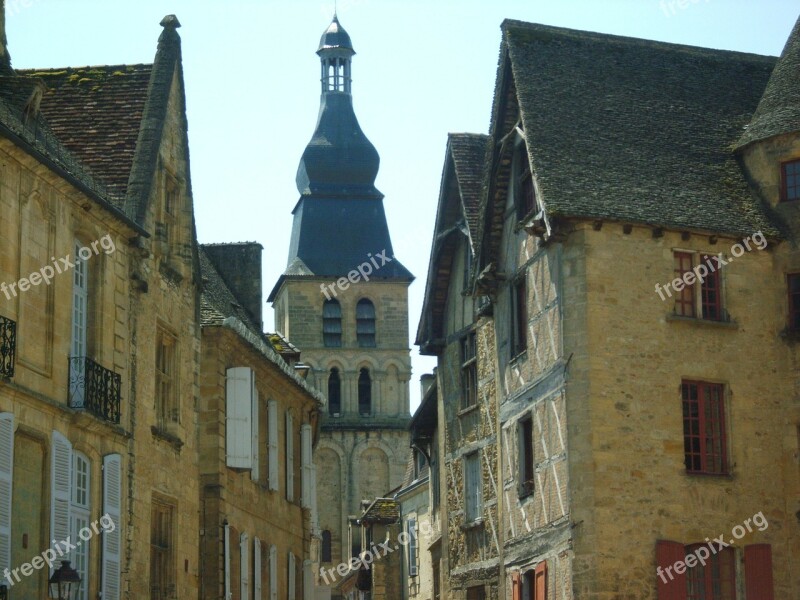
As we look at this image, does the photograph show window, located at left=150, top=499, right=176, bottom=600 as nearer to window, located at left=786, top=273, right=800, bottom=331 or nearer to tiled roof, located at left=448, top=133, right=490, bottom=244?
tiled roof, located at left=448, top=133, right=490, bottom=244

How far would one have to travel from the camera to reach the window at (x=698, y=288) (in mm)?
25703

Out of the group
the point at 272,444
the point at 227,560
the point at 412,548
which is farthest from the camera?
the point at 412,548

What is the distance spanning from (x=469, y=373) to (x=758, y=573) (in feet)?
25.6

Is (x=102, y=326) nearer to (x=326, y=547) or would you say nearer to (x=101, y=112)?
(x=101, y=112)

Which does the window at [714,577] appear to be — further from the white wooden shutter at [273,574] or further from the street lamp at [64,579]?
the street lamp at [64,579]

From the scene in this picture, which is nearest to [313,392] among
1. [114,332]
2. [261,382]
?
[261,382]

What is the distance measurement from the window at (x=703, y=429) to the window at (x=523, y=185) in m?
4.20

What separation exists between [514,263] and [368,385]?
2102 inches

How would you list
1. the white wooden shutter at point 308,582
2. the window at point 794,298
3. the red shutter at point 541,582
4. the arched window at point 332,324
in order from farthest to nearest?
the arched window at point 332,324, the white wooden shutter at point 308,582, the window at point 794,298, the red shutter at point 541,582

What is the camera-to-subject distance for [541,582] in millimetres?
25547

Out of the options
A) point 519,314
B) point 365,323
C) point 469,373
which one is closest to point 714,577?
point 519,314

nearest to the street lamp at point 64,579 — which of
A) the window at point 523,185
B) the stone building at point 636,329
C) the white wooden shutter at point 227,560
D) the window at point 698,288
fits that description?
the white wooden shutter at point 227,560

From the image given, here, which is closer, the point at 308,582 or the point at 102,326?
the point at 102,326

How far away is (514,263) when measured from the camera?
28016 millimetres
